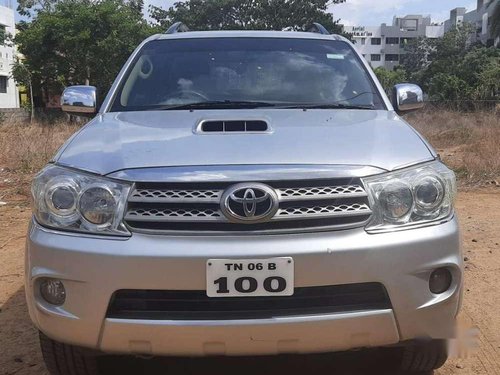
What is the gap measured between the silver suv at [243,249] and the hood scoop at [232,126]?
9.0 inches

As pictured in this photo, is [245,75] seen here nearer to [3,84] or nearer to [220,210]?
[220,210]

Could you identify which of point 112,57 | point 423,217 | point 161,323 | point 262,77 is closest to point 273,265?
point 161,323

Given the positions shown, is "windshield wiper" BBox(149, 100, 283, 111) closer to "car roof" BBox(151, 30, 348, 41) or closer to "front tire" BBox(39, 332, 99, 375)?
"car roof" BBox(151, 30, 348, 41)

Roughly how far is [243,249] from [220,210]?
17 centimetres

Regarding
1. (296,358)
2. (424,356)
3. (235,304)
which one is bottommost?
(296,358)

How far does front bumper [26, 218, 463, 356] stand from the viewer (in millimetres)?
2154

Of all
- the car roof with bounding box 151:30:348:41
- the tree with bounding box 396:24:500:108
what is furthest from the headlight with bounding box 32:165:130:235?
the tree with bounding box 396:24:500:108

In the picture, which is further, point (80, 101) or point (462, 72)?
point (462, 72)

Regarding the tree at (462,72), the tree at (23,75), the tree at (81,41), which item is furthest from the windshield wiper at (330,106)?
the tree at (23,75)

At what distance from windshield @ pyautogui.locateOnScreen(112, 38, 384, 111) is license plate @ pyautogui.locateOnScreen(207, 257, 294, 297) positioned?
4.59 feet

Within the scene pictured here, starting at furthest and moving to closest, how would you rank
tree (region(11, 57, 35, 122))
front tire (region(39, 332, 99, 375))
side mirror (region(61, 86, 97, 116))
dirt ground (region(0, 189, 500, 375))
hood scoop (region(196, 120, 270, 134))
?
tree (region(11, 57, 35, 122))
side mirror (region(61, 86, 97, 116))
dirt ground (region(0, 189, 500, 375))
hood scoop (region(196, 120, 270, 134))
front tire (region(39, 332, 99, 375))

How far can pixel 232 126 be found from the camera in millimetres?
2801

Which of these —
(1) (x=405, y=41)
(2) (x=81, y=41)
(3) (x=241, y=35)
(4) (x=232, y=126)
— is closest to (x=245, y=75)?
(3) (x=241, y=35)

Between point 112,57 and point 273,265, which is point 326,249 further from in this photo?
point 112,57
